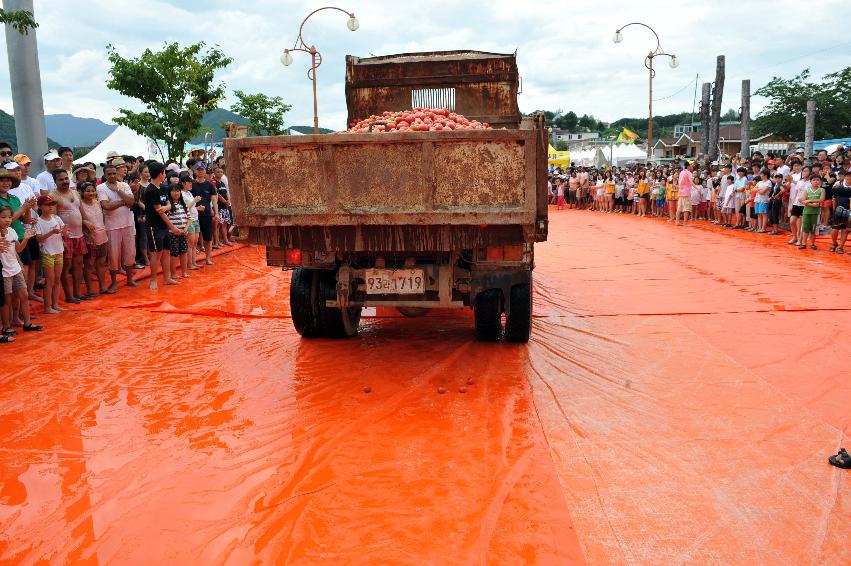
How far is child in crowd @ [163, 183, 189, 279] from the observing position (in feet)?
33.3

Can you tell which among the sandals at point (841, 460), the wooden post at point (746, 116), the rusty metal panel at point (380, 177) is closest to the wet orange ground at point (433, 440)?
the sandals at point (841, 460)

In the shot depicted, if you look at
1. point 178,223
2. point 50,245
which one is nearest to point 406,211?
point 50,245

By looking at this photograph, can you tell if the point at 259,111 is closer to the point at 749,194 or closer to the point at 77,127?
the point at 749,194

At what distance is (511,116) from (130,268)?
5.93m

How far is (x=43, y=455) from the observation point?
4043 mm

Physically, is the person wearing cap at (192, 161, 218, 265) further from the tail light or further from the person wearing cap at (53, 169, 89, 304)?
the tail light

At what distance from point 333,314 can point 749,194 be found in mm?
15064

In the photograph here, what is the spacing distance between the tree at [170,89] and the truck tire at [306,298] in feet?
50.1

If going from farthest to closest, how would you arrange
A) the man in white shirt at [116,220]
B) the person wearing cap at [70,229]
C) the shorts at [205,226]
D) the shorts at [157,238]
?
the shorts at [205,226] < the shorts at [157,238] < the man in white shirt at [116,220] < the person wearing cap at [70,229]

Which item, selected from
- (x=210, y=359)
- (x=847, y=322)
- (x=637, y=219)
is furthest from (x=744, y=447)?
(x=637, y=219)

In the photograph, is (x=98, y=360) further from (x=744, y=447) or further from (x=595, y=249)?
(x=595, y=249)

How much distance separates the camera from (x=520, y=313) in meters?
6.20

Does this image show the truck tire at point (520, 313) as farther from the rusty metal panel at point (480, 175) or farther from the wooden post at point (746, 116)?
the wooden post at point (746, 116)

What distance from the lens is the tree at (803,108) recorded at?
158 ft
